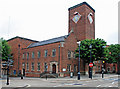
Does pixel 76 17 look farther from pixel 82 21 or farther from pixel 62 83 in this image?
pixel 62 83

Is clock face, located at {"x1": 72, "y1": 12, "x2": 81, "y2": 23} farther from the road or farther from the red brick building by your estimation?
the road

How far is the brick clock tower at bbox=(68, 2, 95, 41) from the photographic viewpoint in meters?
43.3

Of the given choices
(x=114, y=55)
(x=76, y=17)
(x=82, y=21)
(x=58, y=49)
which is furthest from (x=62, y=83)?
(x=114, y=55)

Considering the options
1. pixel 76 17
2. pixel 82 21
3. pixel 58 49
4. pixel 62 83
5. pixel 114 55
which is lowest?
pixel 62 83

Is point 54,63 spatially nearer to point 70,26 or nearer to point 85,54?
point 85,54

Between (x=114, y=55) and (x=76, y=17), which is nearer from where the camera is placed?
(x=76, y=17)

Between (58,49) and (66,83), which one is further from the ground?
(58,49)

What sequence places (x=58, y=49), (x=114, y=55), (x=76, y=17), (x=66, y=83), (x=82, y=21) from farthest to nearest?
(x=114, y=55), (x=76, y=17), (x=82, y=21), (x=58, y=49), (x=66, y=83)

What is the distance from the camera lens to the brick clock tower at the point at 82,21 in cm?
4327

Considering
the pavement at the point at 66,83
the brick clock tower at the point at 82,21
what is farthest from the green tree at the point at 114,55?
the pavement at the point at 66,83

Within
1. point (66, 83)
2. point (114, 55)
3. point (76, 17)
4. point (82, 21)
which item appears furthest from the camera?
point (114, 55)

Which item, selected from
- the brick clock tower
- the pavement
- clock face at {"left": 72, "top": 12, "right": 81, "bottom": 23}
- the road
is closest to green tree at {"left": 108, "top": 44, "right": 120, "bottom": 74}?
the brick clock tower

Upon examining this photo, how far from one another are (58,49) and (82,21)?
46.7 feet

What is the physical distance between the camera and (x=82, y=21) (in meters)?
43.9
